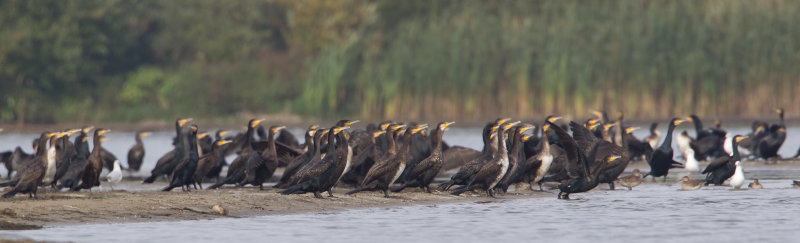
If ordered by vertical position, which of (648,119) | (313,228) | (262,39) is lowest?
(313,228)

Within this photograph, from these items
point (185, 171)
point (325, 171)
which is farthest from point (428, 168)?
point (185, 171)

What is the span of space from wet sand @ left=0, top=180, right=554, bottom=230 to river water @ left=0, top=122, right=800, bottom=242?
1.27 feet

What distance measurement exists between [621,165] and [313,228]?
6281mm

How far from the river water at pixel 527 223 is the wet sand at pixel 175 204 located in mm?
386

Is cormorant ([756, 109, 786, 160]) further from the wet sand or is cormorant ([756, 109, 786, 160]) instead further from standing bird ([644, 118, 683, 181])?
the wet sand

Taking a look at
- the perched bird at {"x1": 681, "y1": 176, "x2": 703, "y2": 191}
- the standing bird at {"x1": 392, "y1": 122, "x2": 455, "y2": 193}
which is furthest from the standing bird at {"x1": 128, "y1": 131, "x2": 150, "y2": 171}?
the perched bird at {"x1": 681, "y1": 176, "x2": 703, "y2": 191}

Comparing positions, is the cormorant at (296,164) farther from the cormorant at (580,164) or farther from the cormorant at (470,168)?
the cormorant at (580,164)

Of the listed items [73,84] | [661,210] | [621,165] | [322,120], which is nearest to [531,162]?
[621,165]

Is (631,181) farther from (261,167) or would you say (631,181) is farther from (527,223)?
(261,167)

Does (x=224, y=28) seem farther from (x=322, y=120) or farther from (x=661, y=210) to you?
(x=661, y=210)

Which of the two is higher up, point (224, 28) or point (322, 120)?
point (224, 28)

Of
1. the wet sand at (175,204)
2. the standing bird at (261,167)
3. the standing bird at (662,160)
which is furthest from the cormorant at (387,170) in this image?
the standing bird at (662,160)

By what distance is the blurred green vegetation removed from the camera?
42.2 meters

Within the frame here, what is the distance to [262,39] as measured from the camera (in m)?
65.6
